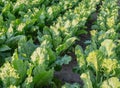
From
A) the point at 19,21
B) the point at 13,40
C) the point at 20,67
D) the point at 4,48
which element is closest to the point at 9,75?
the point at 20,67

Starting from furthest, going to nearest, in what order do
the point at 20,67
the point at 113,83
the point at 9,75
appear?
the point at 20,67, the point at 9,75, the point at 113,83

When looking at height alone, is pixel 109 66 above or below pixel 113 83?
above

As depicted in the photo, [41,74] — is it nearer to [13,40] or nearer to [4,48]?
[4,48]

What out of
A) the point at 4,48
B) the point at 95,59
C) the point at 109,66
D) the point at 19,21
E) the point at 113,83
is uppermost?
the point at 19,21

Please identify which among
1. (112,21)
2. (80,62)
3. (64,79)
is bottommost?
(64,79)

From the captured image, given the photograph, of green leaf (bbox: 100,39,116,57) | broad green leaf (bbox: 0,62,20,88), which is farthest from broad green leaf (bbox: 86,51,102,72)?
broad green leaf (bbox: 0,62,20,88)

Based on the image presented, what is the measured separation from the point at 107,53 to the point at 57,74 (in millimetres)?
Result: 870

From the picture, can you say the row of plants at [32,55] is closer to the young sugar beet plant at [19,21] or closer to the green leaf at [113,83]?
the young sugar beet plant at [19,21]

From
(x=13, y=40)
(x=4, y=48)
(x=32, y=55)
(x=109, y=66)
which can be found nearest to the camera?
(x=109, y=66)

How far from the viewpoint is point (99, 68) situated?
349 cm

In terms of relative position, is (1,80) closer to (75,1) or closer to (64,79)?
(64,79)

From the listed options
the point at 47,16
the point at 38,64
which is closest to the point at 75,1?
the point at 47,16

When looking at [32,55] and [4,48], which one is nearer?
[32,55]

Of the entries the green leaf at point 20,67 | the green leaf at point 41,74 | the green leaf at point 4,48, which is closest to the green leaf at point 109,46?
the green leaf at point 41,74
